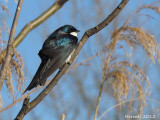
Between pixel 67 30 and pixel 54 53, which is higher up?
pixel 67 30

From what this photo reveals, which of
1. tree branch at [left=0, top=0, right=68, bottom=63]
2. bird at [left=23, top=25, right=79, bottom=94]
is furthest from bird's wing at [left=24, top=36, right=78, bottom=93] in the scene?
tree branch at [left=0, top=0, right=68, bottom=63]

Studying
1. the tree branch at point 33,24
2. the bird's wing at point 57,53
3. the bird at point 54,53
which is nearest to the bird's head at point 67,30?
the bird at point 54,53

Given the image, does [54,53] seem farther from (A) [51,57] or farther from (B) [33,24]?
(B) [33,24]

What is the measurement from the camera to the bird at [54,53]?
2.52 m

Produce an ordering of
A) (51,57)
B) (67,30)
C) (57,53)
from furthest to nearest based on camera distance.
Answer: (67,30) < (57,53) < (51,57)

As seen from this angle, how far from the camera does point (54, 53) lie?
115 inches

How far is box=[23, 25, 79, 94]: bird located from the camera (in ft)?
8.25

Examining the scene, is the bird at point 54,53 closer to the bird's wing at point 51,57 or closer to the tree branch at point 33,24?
the bird's wing at point 51,57

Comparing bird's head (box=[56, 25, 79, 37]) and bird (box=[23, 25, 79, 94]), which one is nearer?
bird (box=[23, 25, 79, 94])

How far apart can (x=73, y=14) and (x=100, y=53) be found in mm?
5333

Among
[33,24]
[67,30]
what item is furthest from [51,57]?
[67,30]

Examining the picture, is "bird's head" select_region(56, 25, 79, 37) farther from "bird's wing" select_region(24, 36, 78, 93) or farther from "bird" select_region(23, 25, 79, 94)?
"bird's wing" select_region(24, 36, 78, 93)

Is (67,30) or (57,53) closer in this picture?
(57,53)

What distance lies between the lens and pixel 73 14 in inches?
322
